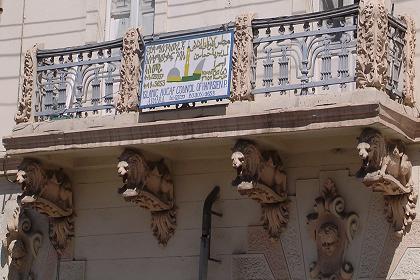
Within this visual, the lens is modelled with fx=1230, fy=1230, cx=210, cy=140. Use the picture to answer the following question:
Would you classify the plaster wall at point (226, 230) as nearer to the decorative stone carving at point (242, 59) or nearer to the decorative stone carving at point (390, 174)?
the decorative stone carving at point (390, 174)

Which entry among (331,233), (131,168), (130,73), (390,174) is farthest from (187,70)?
(390,174)

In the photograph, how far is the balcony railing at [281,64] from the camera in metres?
12.6

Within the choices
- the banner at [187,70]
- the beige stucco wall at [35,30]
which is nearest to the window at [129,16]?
the beige stucco wall at [35,30]

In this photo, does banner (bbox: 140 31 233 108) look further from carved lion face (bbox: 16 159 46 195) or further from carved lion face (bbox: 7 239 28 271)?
carved lion face (bbox: 7 239 28 271)

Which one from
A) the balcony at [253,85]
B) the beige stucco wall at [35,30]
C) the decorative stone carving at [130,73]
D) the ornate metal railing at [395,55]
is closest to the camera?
the balcony at [253,85]

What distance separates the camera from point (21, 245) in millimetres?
15539

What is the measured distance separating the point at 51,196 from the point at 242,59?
3300mm

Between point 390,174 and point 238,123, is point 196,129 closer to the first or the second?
point 238,123

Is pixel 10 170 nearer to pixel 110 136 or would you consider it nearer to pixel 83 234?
pixel 83 234

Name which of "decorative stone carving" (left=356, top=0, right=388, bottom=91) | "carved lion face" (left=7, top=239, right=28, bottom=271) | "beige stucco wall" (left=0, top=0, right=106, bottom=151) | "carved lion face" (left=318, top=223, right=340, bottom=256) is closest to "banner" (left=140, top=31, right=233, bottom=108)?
"decorative stone carving" (left=356, top=0, right=388, bottom=91)

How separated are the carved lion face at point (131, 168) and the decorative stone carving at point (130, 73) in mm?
523

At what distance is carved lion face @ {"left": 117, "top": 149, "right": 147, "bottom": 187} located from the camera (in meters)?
13.9

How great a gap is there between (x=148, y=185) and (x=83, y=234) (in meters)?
1.43

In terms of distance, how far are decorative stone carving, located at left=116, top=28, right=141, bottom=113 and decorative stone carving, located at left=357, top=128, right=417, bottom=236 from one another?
2794 millimetres
